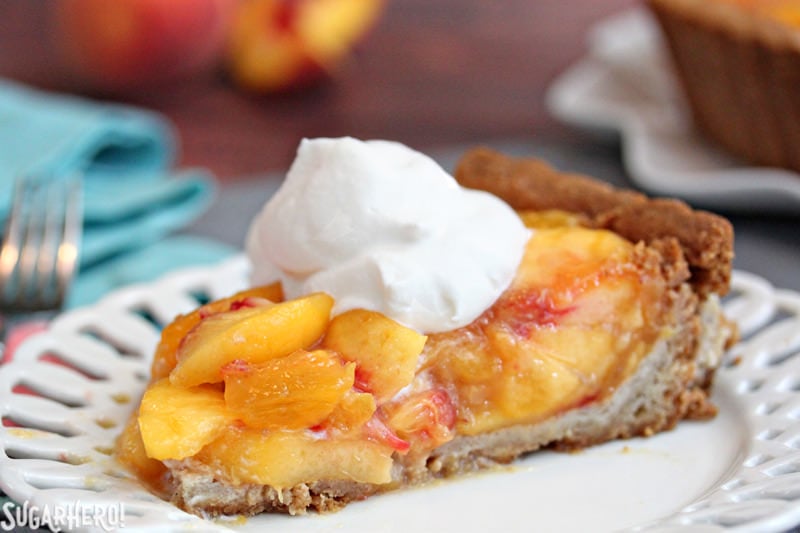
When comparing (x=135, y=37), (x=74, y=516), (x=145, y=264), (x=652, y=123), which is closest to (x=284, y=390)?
(x=74, y=516)

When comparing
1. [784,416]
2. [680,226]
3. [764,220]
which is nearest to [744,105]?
[764,220]

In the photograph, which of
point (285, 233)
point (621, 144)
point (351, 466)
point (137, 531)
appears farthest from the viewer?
point (621, 144)

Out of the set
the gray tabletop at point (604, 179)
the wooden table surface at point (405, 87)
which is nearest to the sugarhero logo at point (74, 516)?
the gray tabletop at point (604, 179)

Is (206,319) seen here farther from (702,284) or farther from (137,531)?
(702,284)

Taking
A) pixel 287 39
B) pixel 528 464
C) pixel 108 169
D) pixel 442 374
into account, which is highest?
pixel 287 39

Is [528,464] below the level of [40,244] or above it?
below

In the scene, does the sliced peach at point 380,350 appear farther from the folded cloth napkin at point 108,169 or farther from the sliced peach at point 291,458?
the folded cloth napkin at point 108,169

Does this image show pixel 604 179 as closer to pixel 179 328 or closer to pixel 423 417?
pixel 423 417
